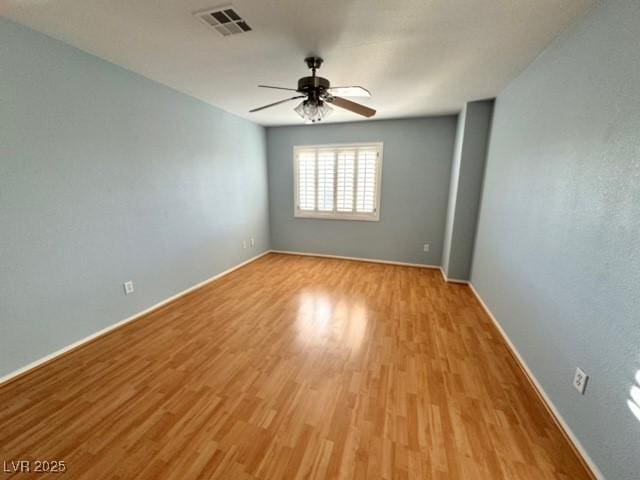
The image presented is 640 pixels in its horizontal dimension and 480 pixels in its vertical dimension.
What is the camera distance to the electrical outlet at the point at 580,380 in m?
1.32

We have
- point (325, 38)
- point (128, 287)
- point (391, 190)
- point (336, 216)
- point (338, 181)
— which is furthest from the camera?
point (336, 216)

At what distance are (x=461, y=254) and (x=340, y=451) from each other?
10.3ft

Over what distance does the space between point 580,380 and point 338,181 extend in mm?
3845

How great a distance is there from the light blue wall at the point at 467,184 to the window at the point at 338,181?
1.26 metres

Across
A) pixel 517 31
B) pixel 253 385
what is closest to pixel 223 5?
pixel 517 31

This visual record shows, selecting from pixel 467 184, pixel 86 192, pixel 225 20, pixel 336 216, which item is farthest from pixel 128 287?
pixel 467 184

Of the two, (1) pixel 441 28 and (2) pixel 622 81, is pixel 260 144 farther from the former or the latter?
(2) pixel 622 81

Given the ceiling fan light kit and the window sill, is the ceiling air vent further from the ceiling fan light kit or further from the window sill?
the window sill

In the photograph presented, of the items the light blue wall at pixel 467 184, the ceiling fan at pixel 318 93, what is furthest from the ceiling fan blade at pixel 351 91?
the light blue wall at pixel 467 184

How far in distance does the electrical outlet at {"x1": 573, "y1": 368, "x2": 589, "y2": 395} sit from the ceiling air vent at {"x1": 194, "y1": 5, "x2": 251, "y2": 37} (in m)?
2.91

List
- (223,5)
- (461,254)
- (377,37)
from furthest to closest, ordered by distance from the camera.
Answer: (461,254), (377,37), (223,5)

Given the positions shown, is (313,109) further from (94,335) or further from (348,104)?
(94,335)

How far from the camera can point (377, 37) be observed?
1785 millimetres

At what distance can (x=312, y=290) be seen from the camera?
3402 mm
